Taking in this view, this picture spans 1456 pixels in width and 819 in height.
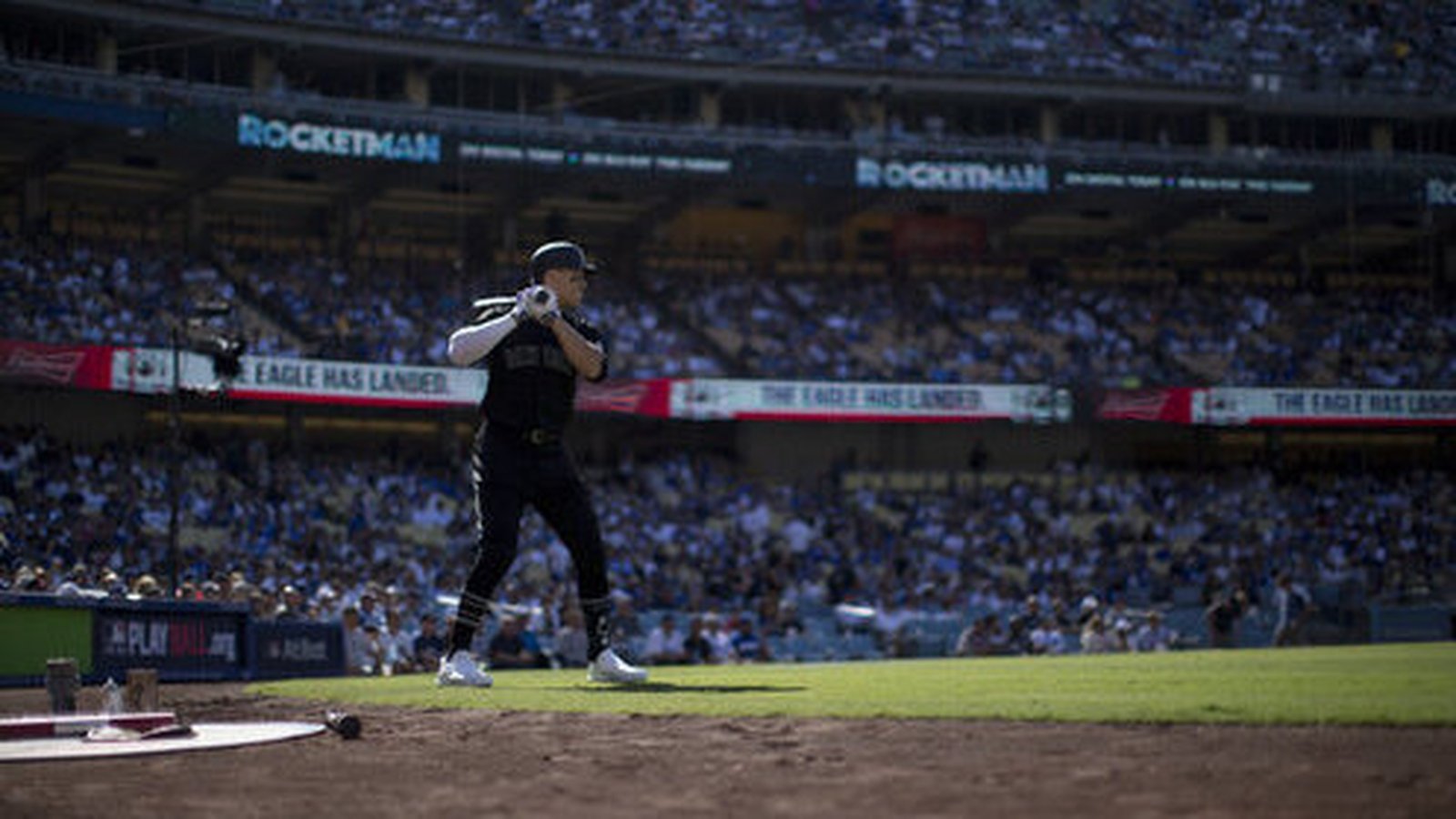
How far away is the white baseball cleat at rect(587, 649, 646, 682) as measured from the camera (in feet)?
35.2

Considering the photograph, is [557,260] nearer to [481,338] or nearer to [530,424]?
[481,338]

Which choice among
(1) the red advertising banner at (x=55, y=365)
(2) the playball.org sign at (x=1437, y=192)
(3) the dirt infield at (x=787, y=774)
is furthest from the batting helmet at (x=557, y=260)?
(2) the playball.org sign at (x=1437, y=192)

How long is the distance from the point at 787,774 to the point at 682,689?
14.8 feet

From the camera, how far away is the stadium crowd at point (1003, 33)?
42.9 meters

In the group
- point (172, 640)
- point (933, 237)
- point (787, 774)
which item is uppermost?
point (933, 237)

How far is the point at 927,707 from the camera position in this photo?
8.09 meters

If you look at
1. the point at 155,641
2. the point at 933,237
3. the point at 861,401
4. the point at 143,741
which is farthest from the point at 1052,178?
the point at 143,741

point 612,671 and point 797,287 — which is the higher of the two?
point 797,287

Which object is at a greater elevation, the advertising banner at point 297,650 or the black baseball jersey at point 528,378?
the black baseball jersey at point 528,378

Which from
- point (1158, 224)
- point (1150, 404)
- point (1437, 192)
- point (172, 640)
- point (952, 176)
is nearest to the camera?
→ point (172, 640)

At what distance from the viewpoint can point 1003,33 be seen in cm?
4644

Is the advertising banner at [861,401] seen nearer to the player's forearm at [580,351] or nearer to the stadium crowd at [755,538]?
the stadium crowd at [755,538]

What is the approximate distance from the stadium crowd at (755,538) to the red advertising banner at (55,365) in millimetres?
1082

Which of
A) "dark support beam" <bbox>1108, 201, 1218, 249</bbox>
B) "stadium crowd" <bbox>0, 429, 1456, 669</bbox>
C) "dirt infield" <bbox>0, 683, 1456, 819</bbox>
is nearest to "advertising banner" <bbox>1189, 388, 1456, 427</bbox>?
"stadium crowd" <bbox>0, 429, 1456, 669</bbox>
